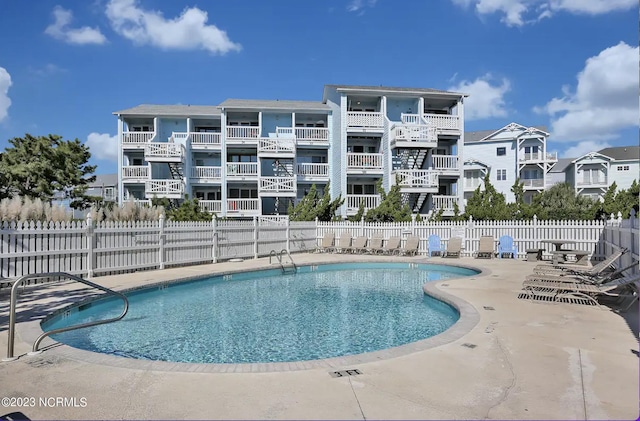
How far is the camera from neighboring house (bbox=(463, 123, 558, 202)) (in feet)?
128

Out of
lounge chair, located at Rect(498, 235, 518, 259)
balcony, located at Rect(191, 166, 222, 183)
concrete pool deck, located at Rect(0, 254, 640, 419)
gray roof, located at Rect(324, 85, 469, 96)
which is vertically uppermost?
gray roof, located at Rect(324, 85, 469, 96)

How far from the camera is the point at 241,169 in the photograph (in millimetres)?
28922

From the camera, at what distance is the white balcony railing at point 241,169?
2880 cm

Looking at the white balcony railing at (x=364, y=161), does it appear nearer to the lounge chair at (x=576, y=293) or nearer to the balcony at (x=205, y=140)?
the balcony at (x=205, y=140)

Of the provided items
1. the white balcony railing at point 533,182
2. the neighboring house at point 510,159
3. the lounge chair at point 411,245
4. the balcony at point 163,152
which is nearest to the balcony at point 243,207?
the balcony at point 163,152

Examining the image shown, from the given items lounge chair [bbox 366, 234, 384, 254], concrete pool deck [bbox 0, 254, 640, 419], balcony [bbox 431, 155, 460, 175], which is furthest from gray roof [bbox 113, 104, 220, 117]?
concrete pool deck [bbox 0, 254, 640, 419]

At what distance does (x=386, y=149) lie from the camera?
27812mm

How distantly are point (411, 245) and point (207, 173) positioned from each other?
16.9 metres

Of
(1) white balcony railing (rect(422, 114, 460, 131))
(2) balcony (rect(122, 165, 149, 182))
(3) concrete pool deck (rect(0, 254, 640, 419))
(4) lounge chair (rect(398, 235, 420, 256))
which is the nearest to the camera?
(3) concrete pool deck (rect(0, 254, 640, 419))

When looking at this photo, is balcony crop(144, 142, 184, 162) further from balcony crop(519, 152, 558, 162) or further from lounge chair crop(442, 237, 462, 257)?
balcony crop(519, 152, 558, 162)

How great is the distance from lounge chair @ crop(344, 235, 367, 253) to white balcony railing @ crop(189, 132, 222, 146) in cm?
1467

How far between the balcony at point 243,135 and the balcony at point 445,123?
12.3 meters

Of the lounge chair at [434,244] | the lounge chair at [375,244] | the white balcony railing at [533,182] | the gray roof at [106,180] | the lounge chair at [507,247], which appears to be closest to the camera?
the lounge chair at [507,247]

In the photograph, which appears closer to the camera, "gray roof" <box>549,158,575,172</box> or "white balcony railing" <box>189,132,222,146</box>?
"white balcony railing" <box>189,132,222,146</box>
